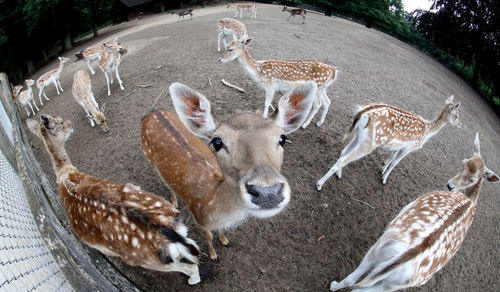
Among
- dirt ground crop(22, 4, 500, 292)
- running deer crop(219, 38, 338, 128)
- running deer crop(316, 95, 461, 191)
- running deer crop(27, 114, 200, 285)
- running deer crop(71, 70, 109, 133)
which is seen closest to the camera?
running deer crop(27, 114, 200, 285)

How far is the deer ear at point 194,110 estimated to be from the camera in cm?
184

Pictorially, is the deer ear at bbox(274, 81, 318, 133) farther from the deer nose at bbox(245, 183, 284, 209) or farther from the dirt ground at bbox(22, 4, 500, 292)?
the dirt ground at bbox(22, 4, 500, 292)

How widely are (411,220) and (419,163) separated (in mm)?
3056

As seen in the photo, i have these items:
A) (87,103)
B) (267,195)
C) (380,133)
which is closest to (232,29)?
(87,103)

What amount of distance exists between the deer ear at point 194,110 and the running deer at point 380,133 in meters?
2.36

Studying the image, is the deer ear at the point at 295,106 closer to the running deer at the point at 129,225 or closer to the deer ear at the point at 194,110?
the deer ear at the point at 194,110

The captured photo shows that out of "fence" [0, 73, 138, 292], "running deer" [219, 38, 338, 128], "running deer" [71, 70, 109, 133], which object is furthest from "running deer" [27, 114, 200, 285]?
"running deer" [219, 38, 338, 128]

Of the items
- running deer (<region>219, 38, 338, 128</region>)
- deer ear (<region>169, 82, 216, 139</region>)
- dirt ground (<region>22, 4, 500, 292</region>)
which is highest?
deer ear (<region>169, 82, 216, 139</region>)

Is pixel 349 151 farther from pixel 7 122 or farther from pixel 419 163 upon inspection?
pixel 7 122

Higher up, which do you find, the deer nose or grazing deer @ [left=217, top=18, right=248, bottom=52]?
the deer nose

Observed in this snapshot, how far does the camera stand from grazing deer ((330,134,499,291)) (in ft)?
6.39

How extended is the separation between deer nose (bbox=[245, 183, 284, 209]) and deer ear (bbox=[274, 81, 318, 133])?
2.41ft

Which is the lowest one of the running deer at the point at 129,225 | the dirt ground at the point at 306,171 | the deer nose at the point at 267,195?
the dirt ground at the point at 306,171

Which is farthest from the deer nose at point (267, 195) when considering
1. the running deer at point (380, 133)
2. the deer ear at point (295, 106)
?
the running deer at point (380, 133)
